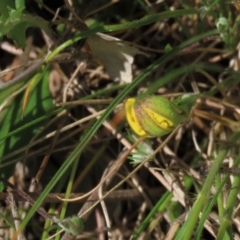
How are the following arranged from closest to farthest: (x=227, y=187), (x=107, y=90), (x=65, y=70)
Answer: (x=227, y=187) → (x=107, y=90) → (x=65, y=70)

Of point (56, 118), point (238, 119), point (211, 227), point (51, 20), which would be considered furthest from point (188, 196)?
point (51, 20)

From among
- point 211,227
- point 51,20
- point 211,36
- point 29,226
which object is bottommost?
point 211,227

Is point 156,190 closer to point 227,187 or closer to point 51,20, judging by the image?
point 227,187

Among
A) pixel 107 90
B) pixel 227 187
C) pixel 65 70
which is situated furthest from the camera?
pixel 65 70

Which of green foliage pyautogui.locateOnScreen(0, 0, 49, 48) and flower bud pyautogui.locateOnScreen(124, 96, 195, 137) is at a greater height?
green foliage pyautogui.locateOnScreen(0, 0, 49, 48)

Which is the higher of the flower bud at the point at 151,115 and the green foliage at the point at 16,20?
the green foliage at the point at 16,20

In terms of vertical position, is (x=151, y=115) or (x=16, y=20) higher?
(x=16, y=20)

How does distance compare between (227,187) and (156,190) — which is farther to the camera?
(156,190)

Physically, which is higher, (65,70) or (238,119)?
(65,70)
